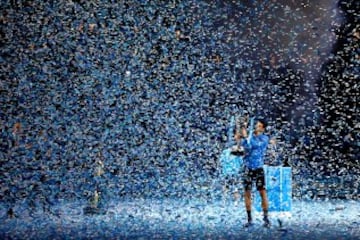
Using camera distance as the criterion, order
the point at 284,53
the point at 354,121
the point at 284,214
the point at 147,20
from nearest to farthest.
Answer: the point at 284,214, the point at 354,121, the point at 284,53, the point at 147,20

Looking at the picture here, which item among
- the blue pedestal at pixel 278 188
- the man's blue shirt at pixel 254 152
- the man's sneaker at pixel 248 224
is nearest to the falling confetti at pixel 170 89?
the blue pedestal at pixel 278 188

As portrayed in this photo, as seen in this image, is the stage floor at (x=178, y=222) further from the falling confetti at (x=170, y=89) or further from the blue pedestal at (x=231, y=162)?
the falling confetti at (x=170, y=89)

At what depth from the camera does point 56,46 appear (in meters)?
16.5

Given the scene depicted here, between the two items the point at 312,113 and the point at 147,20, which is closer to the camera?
the point at 312,113

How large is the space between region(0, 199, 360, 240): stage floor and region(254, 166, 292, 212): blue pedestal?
161mm

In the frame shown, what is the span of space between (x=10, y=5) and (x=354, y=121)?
9146 mm

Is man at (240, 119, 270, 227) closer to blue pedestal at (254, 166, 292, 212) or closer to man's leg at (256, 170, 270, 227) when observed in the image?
man's leg at (256, 170, 270, 227)

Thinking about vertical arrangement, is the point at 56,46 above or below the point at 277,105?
above

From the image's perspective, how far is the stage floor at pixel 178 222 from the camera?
5.91 m

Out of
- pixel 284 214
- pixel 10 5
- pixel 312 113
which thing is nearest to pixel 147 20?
pixel 10 5

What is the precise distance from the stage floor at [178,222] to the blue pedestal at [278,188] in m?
0.16

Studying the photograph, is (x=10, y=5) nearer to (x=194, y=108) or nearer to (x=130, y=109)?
(x=130, y=109)

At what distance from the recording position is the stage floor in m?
5.91

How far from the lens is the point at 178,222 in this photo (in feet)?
23.4
